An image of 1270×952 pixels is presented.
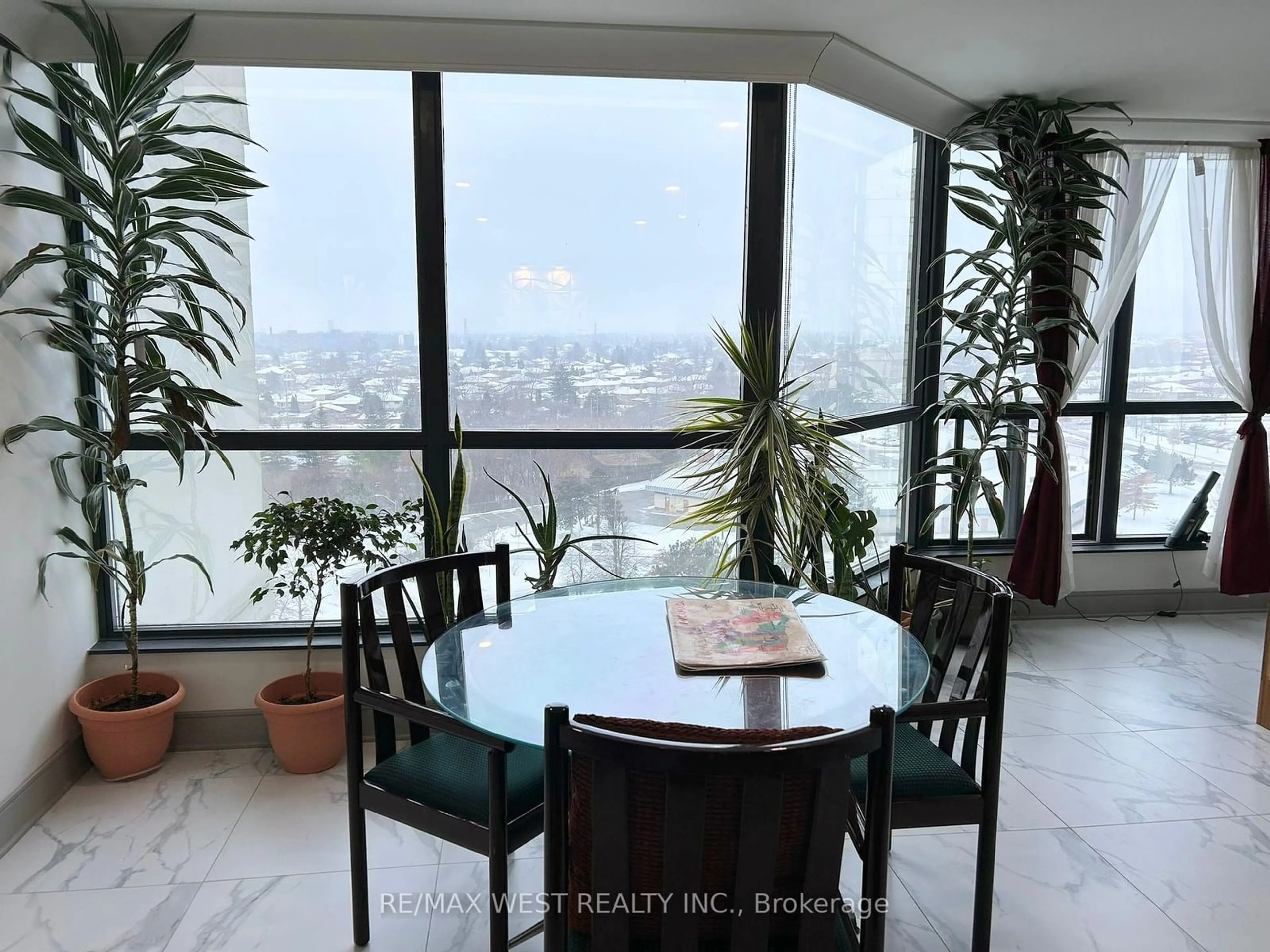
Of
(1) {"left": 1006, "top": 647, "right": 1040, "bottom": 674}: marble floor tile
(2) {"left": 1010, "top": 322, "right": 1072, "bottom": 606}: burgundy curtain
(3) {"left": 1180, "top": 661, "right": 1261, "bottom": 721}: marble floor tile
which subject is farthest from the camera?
(2) {"left": 1010, "top": 322, "right": 1072, "bottom": 606}: burgundy curtain

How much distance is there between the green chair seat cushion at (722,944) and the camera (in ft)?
4.39

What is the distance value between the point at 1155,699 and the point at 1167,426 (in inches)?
68.8

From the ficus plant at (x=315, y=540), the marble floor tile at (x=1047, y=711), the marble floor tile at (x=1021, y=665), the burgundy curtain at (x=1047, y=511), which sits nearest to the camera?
the ficus plant at (x=315, y=540)

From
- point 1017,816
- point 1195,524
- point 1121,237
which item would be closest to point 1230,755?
point 1017,816

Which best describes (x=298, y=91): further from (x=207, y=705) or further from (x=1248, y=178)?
(x=1248, y=178)

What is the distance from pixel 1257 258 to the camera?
415 centimetres

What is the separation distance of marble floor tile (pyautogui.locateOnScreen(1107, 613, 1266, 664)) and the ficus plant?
3.45 m

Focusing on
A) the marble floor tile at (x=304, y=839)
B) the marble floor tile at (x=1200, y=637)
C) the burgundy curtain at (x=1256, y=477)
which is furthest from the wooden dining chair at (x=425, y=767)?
the burgundy curtain at (x=1256, y=477)

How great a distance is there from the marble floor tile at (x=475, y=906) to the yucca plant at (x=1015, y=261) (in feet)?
7.40

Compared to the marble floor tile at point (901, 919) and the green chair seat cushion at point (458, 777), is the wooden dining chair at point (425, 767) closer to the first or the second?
the green chair seat cushion at point (458, 777)

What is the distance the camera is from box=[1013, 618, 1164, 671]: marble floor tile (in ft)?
12.6

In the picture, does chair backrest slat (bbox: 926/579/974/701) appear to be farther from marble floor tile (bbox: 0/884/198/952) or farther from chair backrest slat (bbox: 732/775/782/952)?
marble floor tile (bbox: 0/884/198/952)

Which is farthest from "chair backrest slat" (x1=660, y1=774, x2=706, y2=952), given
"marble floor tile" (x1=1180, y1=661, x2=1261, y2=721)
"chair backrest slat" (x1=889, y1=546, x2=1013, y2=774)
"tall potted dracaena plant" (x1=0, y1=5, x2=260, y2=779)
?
"marble floor tile" (x1=1180, y1=661, x2=1261, y2=721)

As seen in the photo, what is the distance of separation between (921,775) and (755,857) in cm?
85
